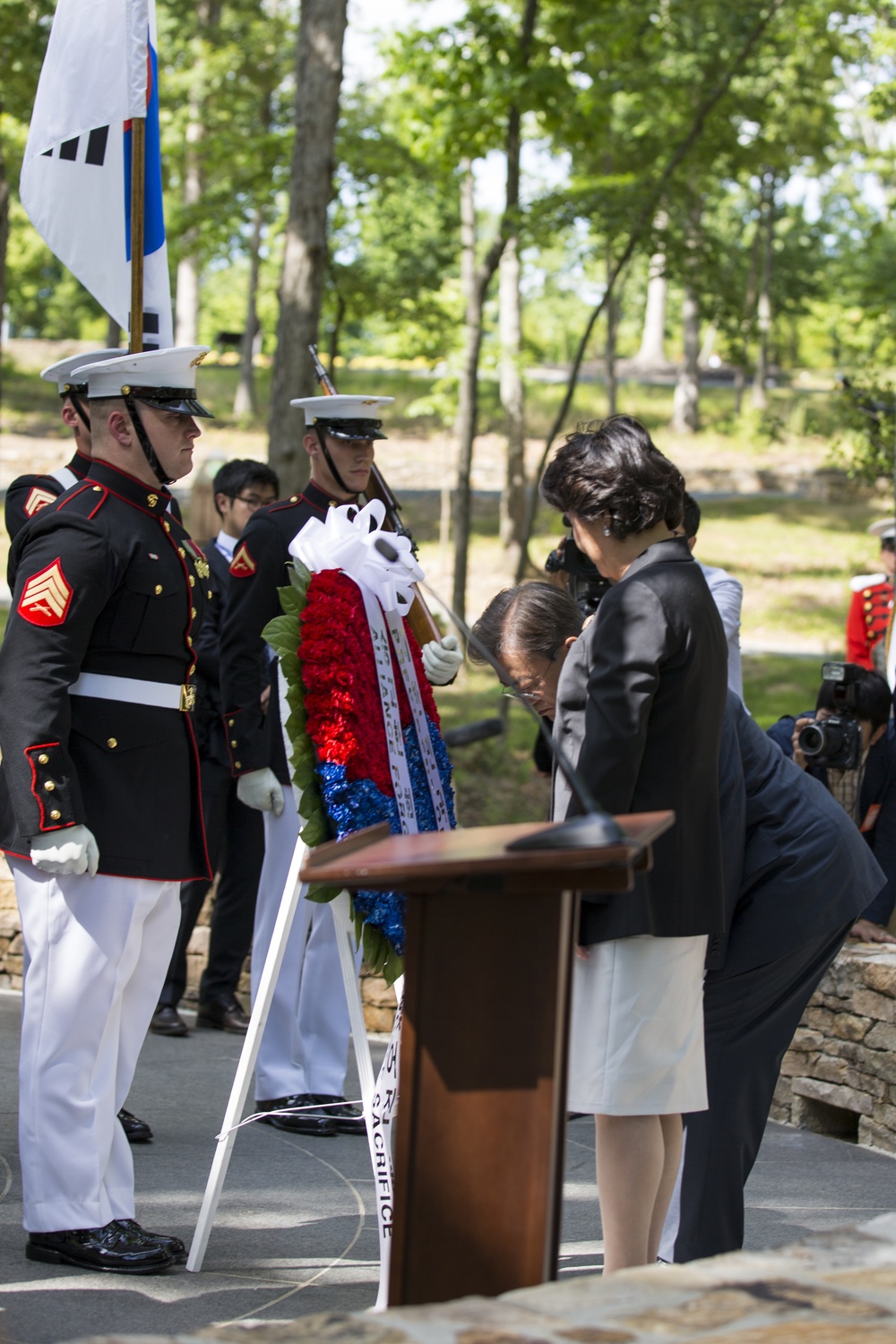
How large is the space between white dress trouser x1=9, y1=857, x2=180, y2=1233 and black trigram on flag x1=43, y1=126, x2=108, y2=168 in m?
2.26

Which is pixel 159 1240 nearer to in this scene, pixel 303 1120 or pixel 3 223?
pixel 303 1120

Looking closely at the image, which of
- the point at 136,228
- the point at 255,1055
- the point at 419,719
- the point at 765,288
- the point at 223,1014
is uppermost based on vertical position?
the point at 765,288

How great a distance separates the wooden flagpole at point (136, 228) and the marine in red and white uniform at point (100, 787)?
77 centimetres

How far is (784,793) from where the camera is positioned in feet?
10.7

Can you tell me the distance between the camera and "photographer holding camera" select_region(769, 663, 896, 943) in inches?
204

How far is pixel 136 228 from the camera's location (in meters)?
4.39

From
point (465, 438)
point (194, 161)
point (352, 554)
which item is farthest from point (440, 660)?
point (194, 161)

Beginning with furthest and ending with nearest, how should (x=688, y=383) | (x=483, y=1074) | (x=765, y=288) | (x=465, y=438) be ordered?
(x=765, y=288) → (x=688, y=383) → (x=465, y=438) → (x=483, y=1074)

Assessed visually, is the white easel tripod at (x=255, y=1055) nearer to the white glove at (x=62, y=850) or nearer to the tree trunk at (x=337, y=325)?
the white glove at (x=62, y=850)

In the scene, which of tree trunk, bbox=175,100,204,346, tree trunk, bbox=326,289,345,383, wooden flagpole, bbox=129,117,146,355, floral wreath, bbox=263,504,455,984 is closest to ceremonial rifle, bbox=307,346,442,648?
floral wreath, bbox=263,504,455,984

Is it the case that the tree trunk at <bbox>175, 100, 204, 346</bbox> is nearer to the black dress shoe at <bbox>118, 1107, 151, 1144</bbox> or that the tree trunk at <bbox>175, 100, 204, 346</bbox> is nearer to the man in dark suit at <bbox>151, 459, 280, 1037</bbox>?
the man in dark suit at <bbox>151, 459, 280, 1037</bbox>

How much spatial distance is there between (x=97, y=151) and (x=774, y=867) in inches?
117

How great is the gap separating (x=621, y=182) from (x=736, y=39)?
2.65 m

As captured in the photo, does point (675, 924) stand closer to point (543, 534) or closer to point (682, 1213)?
point (682, 1213)
